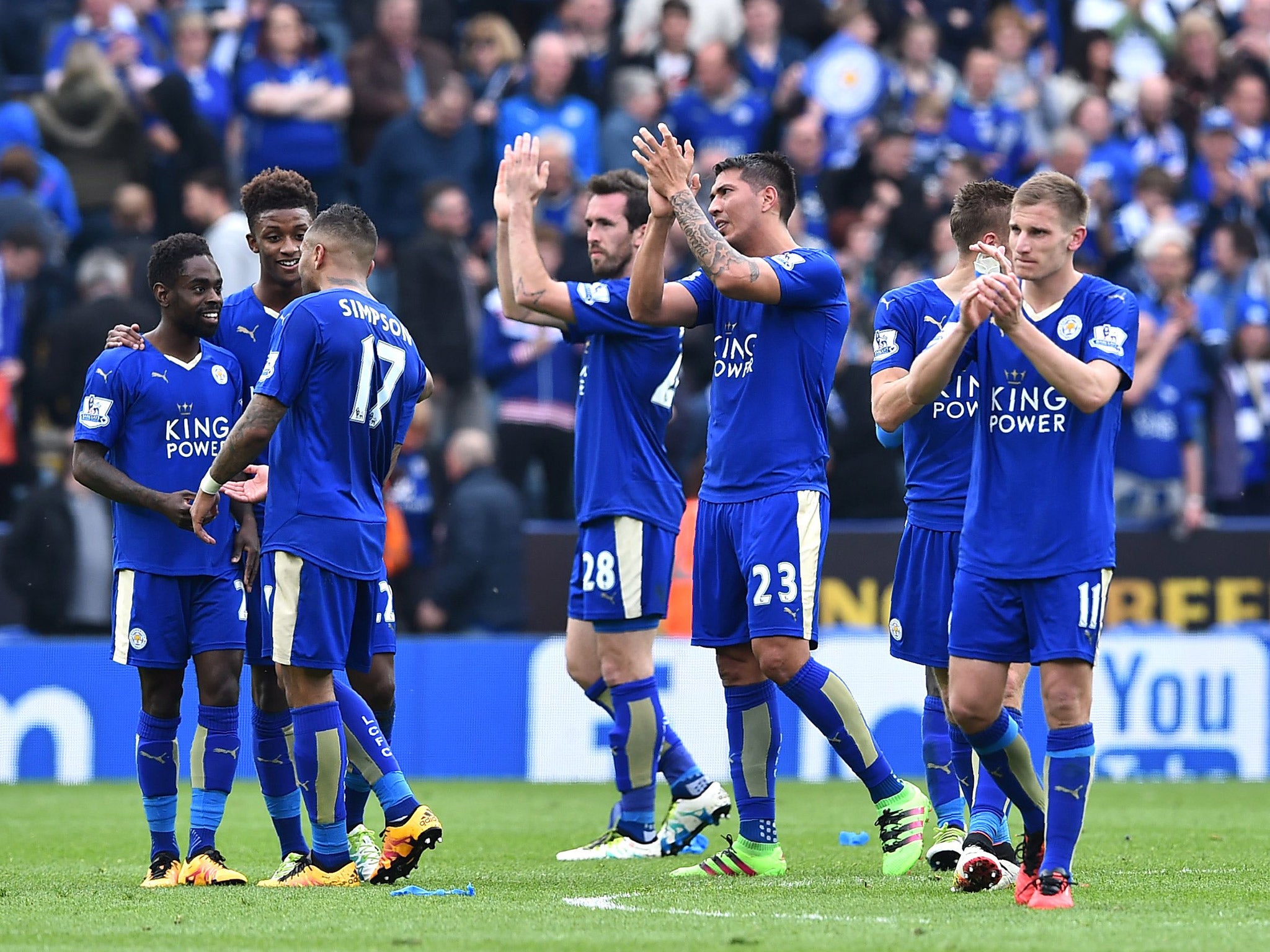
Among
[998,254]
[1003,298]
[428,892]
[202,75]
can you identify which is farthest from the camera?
[202,75]

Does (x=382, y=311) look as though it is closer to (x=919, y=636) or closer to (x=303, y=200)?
(x=303, y=200)

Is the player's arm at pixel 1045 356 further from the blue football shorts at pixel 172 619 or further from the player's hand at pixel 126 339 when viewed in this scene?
the player's hand at pixel 126 339

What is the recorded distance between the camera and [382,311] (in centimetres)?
748

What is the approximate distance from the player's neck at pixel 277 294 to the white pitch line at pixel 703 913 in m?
2.87

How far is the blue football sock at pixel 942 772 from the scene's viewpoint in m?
7.94

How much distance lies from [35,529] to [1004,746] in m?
8.39

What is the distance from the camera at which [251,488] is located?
7621 mm

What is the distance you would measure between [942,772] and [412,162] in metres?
9.22

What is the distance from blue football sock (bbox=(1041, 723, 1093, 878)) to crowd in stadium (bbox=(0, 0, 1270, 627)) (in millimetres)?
6651

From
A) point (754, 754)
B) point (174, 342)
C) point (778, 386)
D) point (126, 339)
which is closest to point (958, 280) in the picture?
point (778, 386)

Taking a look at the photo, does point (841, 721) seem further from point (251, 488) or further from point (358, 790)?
point (251, 488)

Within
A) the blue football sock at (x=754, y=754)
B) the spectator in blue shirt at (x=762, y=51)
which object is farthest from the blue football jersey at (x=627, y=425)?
the spectator in blue shirt at (x=762, y=51)

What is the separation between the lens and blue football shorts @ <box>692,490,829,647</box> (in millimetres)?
7531

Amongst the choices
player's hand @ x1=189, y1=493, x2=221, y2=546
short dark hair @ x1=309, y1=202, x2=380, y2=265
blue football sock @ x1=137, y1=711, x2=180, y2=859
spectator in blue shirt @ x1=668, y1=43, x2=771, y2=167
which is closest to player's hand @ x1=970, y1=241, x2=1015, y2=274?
short dark hair @ x1=309, y1=202, x2=380, y2=265
